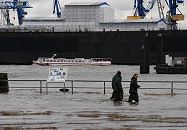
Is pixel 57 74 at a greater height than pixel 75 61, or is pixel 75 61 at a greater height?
pixel 57 74

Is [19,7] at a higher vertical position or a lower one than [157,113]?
higher

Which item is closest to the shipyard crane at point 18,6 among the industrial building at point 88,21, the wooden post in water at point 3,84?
the industrial building at point 88,21

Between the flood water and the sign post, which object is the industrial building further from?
the flood water

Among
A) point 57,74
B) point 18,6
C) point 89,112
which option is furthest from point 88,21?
point 89,112

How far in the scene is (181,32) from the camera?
125062mm

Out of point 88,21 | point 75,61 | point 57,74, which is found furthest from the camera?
point 88,21

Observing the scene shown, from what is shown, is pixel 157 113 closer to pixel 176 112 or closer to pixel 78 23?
pixel 176 112

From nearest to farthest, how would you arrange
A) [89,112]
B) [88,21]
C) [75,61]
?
[89,112] < [75,61] < [88,21]

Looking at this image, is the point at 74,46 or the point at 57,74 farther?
the point at 74,46

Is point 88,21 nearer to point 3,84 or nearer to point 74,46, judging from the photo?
point 74,46

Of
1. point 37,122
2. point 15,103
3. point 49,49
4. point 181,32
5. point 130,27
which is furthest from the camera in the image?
point 130,27

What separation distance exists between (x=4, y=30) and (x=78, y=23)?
25141mm

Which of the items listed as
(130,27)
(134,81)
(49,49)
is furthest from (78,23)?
(134,81)

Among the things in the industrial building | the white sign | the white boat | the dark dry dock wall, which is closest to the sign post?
the white sign
